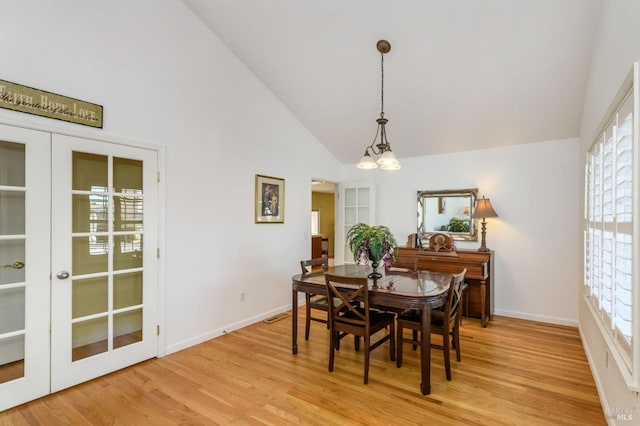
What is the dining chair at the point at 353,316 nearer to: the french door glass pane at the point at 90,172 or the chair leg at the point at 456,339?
the chair leg at the point at 456,339

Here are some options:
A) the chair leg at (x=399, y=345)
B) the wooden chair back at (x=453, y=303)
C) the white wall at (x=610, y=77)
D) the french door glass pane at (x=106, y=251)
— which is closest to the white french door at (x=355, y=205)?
the wooden chair back at (x=453, y=303)

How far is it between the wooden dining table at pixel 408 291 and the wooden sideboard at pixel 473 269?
106 cm

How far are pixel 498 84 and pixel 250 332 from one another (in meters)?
3.94

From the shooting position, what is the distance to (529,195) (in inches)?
171

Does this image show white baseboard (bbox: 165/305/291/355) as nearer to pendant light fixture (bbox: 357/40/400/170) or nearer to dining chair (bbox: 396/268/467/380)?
dining chair (bbox: 396/268/467/380)

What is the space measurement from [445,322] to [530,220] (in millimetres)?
2468

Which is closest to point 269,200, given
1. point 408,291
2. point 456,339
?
point 408,291

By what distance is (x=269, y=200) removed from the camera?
4520 mm

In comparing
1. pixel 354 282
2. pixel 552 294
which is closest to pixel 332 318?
pixel 354 282

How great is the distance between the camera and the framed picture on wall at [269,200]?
4.36 metres

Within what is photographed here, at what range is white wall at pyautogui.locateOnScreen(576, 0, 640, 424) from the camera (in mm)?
1664

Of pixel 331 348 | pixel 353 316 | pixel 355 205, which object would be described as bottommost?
pixel 331 348

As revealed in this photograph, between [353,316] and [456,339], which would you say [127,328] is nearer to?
[353,316]

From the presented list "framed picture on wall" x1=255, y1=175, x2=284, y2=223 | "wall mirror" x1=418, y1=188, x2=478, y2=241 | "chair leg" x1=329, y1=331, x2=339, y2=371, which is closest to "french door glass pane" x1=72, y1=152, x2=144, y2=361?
"framed picture on wall" x1=255, y1=175, x2=284, y2=223
